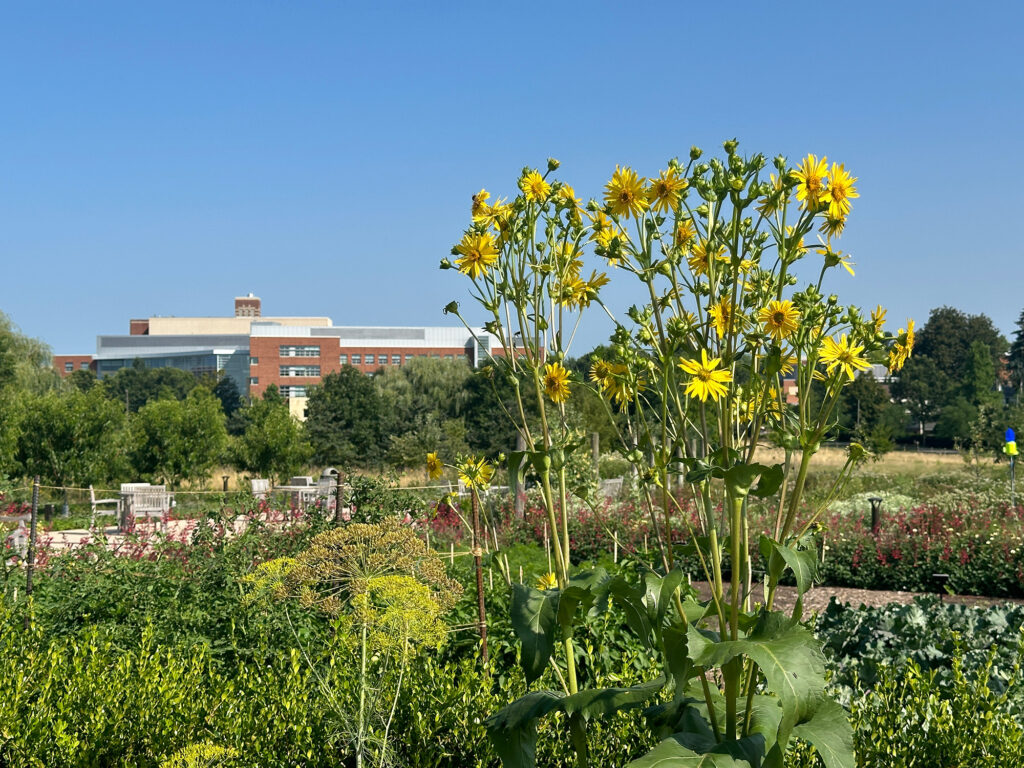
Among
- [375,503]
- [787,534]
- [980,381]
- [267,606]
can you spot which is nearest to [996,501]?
[375,503]

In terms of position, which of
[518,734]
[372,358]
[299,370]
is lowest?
[518,734]

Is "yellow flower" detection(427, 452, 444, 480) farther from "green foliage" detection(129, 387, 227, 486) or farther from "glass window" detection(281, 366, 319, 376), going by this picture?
"glass window" detection(281, 366, 319, 376)

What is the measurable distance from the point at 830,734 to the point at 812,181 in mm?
1302

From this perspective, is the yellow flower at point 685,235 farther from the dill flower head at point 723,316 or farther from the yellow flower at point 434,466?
the yellow flower at point 434,466

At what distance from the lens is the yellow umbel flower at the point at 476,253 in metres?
2.68

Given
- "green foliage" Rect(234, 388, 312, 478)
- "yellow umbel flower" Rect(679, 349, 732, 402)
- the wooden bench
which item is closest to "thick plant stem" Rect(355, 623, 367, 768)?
"yellow umbel flower" Rect(679, 349, 732, 402)

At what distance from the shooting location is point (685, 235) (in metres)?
2.38

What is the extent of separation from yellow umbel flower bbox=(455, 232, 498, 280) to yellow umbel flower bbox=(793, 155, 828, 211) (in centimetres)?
91

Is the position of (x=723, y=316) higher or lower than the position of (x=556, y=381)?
higher

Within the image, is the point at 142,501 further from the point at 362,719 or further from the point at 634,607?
the point at 634,607

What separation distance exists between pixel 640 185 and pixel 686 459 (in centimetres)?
76

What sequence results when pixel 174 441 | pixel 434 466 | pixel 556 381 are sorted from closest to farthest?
pixel 556 381 < pixel 434 466 < pixel 174 441

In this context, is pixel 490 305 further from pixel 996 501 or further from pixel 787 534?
pixel 996 501

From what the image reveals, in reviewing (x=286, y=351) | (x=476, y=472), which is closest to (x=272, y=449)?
(x=476, y=472)
